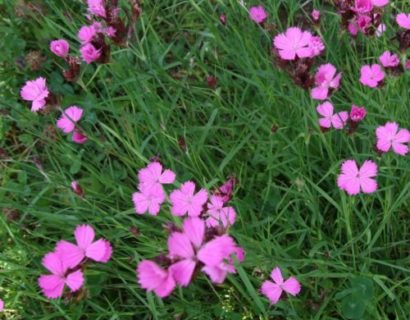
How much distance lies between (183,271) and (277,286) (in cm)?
51

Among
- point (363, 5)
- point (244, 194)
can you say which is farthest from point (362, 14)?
point (244, 194)

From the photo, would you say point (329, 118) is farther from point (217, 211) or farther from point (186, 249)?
point (186, 249)

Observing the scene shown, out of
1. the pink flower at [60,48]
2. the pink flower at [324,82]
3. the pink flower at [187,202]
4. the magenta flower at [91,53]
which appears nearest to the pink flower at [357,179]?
the pink flower at [324,82]

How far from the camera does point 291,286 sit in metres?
1.14

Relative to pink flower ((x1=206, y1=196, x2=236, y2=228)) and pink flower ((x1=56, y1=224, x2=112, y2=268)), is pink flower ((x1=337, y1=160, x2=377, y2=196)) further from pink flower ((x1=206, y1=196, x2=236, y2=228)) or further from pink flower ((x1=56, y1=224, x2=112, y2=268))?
pink flower ((x1=56, y1=224, x2=112, y2=268))

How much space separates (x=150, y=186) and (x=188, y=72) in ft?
1.59

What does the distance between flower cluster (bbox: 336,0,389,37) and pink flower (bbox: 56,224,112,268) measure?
751 mm

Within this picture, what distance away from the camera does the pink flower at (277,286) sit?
1.14 m

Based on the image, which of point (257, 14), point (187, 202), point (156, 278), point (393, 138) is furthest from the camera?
point (257, 14)

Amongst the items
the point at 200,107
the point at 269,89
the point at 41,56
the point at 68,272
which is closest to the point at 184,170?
the point at 200,107

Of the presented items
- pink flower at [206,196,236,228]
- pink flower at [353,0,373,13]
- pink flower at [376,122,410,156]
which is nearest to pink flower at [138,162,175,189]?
pink flower at [206,196,236,228]

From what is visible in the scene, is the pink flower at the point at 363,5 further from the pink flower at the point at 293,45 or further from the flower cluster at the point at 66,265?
the flower cluster at the point at 66,265

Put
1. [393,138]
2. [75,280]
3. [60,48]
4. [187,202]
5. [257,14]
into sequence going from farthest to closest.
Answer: [257,14]
[60,48]
[393,138]
[187,202]
[75,280]

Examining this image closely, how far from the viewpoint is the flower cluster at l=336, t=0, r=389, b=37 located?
1210 millimetres
